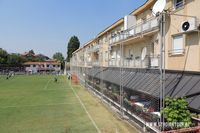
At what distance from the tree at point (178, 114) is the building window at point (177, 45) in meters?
5.89

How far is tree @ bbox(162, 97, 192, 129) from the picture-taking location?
8.38 meters

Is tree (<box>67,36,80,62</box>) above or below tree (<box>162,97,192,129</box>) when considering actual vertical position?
above

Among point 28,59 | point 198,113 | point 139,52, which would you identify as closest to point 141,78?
point 198,113

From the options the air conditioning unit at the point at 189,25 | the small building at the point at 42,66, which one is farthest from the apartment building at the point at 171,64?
the small building at the point at 42,66

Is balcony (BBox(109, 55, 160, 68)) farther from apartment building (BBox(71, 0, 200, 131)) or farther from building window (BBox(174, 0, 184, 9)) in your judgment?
building window (BBox(174, 0, 184, 9))

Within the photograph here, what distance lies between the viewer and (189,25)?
40.9 feet

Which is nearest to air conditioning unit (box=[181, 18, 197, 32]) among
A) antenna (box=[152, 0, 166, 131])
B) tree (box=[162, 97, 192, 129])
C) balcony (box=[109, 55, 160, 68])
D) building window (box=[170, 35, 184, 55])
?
building window (box=[170, 35, 184, 55])

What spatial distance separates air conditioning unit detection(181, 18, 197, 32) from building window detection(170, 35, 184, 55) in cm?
104

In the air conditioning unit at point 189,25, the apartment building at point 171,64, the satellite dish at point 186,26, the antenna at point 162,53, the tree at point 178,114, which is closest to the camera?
the tree at point 178,114

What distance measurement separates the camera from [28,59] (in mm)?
139250

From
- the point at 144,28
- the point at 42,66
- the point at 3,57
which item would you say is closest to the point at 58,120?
the point at 144,28

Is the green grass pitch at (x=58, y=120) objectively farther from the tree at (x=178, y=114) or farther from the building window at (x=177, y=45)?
the building window at (x=177, y=45)

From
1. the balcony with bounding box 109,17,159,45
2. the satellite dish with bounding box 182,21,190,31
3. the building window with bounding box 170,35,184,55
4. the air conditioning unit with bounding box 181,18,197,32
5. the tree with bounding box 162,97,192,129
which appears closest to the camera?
the tree with bounding box 162,97,192,129

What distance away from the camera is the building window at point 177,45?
14.0 meters
